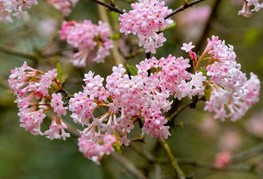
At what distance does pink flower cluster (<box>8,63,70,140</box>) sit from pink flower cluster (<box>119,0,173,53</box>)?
0.33 m

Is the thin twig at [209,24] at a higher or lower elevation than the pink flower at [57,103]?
lower

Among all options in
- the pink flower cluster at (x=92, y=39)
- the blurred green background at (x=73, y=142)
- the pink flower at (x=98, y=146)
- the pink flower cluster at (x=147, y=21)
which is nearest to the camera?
the pink flower cluster at (x=147, y=21)

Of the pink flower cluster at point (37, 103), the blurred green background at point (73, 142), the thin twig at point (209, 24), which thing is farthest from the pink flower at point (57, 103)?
the blurred green background at point (73, 142)

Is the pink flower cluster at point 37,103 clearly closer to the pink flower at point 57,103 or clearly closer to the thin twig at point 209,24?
the pink flower at point 57,103

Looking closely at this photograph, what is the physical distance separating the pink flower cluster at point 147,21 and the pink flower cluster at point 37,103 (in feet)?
1.09

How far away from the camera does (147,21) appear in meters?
1.73

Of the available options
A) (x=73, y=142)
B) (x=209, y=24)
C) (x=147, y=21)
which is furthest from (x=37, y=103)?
(x=73, y=142)

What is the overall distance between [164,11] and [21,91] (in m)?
0.58

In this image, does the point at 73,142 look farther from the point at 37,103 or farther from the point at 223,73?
the point at 223,73

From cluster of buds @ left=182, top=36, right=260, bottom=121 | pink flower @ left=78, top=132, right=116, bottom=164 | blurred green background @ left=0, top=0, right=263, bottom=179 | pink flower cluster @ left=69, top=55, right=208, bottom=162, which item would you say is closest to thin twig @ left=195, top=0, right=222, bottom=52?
blurred green background @ left=0, top=0, right=263, bottom=179

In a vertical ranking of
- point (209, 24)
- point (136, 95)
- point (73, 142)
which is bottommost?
point (73, 142)

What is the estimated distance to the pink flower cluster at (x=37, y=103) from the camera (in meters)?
1.79

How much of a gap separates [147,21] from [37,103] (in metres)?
0.49

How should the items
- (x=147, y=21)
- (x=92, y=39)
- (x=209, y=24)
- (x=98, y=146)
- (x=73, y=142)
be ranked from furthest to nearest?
1. (x=73, y=142)
2. (x=209, y=24)
3. (x=92, y=39)
4. (x=98, y=146)
5. (x=147, y=21)
